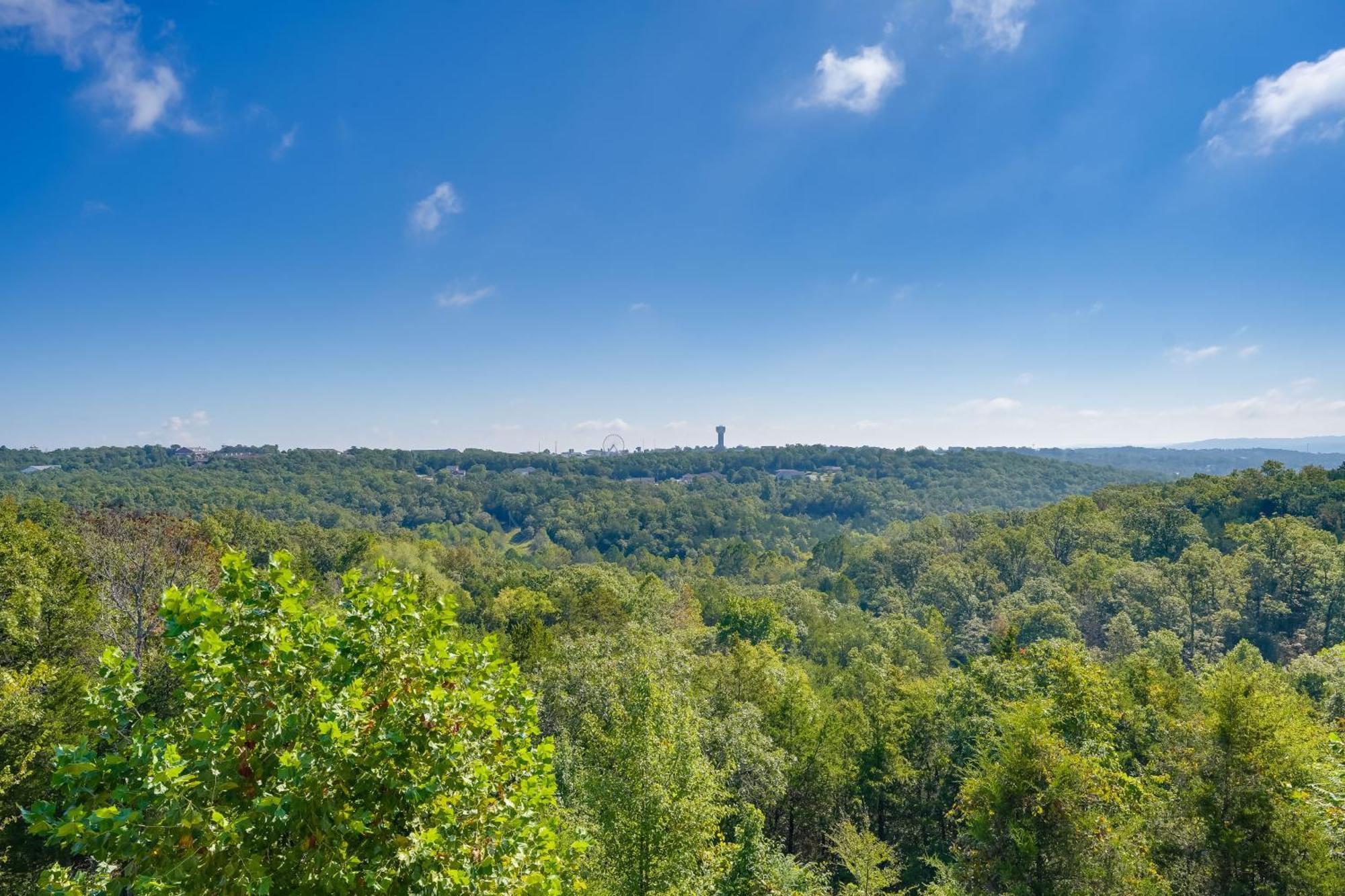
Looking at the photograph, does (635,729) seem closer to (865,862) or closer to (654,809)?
(654,809)

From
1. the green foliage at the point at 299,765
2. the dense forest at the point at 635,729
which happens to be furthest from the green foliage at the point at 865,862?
the green foliage at the point at 299,765

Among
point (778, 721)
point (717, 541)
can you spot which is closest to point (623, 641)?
point (778, 721)

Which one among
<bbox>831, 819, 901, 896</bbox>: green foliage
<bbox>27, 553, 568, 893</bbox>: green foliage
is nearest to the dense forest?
<bbox>27, 553, 568, 893</bbox>: green foliage

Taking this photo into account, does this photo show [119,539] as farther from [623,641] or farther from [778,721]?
[778,721]

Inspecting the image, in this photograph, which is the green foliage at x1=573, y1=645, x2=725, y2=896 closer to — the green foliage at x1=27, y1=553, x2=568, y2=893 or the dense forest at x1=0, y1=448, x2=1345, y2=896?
the dense forest at x1=0, y1=448, x2=1345, y2=896

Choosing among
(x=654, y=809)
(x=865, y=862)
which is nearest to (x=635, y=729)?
(x=654, y=809)

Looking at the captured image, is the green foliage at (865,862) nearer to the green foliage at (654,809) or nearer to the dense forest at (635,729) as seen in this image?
the dense forest at (635,729)

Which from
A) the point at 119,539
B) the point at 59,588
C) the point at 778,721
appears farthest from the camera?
the point at 778,721

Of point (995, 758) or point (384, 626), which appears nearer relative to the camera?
point (384, 626)
